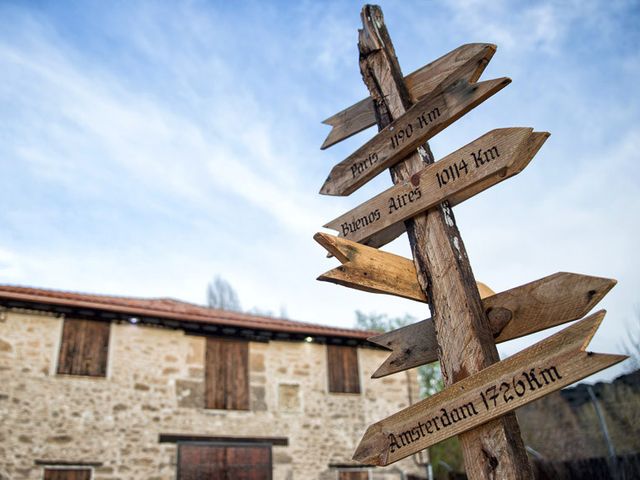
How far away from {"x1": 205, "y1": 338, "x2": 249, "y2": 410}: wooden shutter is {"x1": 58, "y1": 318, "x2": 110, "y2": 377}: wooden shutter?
7.42 ft

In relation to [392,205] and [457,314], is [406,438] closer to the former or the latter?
[457,314]

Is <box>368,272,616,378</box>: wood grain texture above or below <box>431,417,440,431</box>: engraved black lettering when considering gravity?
above

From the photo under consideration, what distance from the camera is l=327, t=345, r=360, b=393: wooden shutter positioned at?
13297 mm

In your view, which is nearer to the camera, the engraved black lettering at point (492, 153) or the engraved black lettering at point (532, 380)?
the engraved black lettering at point (532, 380)

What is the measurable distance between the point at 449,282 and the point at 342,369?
1161 cm

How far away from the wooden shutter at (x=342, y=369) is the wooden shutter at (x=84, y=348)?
5.36m

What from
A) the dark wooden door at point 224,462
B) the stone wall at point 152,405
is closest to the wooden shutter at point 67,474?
the stone wall at point 152,405

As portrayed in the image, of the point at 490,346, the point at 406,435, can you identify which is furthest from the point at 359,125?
the point at 406,435

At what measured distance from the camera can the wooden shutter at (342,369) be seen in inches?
523

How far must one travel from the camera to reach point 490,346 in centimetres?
219

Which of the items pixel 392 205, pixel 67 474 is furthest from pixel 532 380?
pixel 67 474

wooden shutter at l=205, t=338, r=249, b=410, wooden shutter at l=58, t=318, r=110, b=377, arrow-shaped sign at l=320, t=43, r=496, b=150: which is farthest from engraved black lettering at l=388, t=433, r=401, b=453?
wooden shutter at l=205, t=338, r=249, b=410

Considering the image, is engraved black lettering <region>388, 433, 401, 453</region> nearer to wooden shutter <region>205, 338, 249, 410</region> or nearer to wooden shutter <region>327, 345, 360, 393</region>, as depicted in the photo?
wooden shutter <region>205, 338, 249, 410</region>

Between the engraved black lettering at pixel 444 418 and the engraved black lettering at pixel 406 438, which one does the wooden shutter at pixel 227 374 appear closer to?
the engraved black lettering at pixel 406 438
